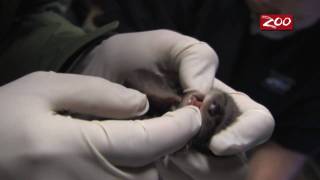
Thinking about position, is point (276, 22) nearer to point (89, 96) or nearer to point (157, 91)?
point (157, 91)

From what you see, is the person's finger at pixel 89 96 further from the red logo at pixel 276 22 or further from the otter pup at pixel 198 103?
the red logo at pixel 276 22

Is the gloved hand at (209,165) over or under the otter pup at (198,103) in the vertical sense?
under

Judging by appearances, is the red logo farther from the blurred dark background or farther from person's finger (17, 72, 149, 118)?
person's finger (17, 72, 149, 118)

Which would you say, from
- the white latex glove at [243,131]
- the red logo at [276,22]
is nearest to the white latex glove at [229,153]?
the white latex glove at [243,131]

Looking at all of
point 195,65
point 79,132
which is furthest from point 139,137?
point 195,65

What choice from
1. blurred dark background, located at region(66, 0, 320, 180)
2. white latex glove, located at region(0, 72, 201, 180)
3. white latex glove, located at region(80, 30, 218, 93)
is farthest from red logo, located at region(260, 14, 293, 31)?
white latex glove, located at region(0, 72, 201, 180)

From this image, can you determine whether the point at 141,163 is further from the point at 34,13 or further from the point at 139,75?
the point at 34,13

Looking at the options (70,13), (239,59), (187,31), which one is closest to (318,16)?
(239,59)
